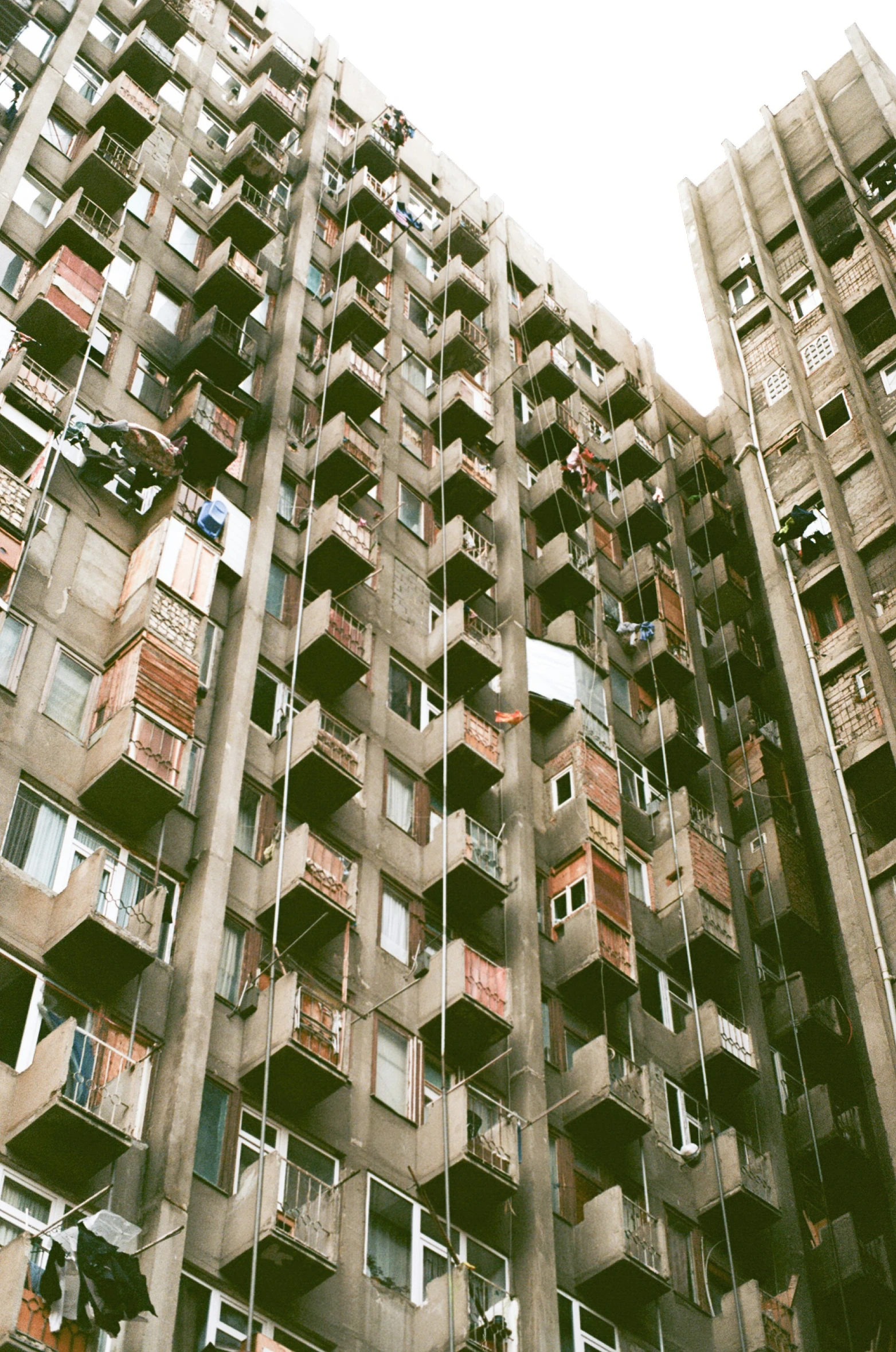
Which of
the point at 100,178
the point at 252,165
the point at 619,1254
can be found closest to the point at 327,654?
the point at 619,1254

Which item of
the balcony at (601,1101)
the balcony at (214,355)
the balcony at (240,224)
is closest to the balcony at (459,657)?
the balcony at (214,355)

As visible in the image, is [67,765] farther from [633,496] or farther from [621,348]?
[621,348]

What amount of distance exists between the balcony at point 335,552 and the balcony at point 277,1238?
12212 millimetres

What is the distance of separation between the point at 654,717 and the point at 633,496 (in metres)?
8.43

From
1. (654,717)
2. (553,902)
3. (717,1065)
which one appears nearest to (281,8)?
(654,717)

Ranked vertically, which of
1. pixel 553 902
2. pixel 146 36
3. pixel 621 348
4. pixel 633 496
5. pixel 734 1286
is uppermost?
pixel 621 348

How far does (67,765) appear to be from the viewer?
22812 mm

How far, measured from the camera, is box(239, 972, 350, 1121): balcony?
864 inches

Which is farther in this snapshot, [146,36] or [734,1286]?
[146,36]

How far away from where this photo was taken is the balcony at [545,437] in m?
41.0

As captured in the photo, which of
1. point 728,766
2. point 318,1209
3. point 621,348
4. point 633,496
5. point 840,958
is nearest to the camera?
point 318,1209

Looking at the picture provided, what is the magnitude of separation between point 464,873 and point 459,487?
11.4 meters

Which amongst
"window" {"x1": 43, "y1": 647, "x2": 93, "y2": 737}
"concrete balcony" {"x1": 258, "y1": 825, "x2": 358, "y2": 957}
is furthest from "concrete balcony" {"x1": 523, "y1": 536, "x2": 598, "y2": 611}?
"window" {"x1": 43, "y1": 647, "x2": 93, "y2": 737}

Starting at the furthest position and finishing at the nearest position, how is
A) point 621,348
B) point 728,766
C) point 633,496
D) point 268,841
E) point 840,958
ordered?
point 621,348 → point 633,496 → point 728,766 → point 840,958 → point 268,841
